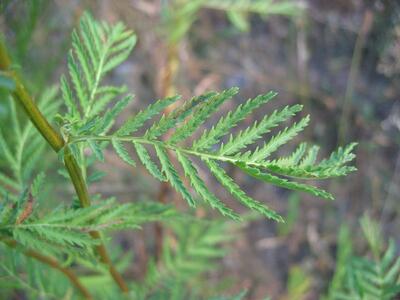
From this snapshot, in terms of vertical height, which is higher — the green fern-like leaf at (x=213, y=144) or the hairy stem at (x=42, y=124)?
the hairy stem at (x=42, y=124)

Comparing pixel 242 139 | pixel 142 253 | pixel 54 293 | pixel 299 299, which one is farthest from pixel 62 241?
pixel 299 299

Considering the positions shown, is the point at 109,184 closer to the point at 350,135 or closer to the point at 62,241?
the point at 350,135

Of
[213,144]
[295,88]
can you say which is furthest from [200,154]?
[295,88]

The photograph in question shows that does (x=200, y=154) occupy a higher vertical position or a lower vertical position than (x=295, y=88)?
lower

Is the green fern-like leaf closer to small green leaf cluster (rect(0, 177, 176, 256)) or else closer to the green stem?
the green stem

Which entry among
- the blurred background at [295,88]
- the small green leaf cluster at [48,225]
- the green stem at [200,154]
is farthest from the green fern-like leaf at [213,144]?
the blurred background at [295,88]

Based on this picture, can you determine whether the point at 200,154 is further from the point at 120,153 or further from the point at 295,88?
the point at 295,88

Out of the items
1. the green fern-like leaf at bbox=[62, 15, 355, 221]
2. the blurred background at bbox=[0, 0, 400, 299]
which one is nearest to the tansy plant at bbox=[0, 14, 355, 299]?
the green fern-like leaf at bbox=[62, 15, 355, 221]

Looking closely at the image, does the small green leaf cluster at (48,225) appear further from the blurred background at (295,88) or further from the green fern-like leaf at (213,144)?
the blurred background at (295,88)

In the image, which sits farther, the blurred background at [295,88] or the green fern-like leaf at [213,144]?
the blurred background at [295,88]
